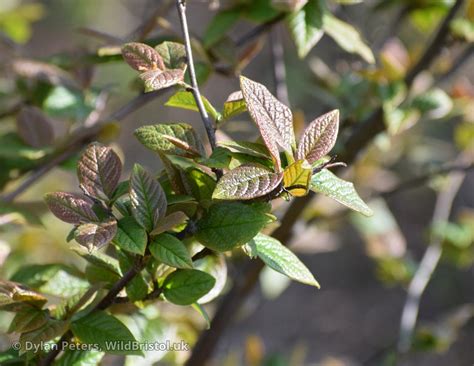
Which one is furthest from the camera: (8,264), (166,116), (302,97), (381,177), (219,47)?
(166,116)

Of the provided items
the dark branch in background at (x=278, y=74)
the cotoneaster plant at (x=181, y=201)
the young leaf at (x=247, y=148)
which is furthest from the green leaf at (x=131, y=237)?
the dark branch in background at (x=278, y=74)

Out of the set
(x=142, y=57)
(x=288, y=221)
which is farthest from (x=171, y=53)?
(x=288, y=221)

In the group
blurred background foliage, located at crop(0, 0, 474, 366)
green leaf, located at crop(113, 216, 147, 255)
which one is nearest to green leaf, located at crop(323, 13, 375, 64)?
blurred background foliage, located at crop(0, 0, 474, 366)

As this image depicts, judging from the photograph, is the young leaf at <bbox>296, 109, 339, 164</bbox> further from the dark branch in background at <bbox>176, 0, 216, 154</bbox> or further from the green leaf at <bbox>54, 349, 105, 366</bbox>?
the green leaf at <bbox>54, 349, 105, 366</bbox>

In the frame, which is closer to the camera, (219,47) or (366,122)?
(219,47)

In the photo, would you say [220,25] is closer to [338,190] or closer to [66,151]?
[66,151]

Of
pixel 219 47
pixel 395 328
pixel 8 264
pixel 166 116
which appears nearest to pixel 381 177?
pixel 219 47

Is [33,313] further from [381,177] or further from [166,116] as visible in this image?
[166,116]
